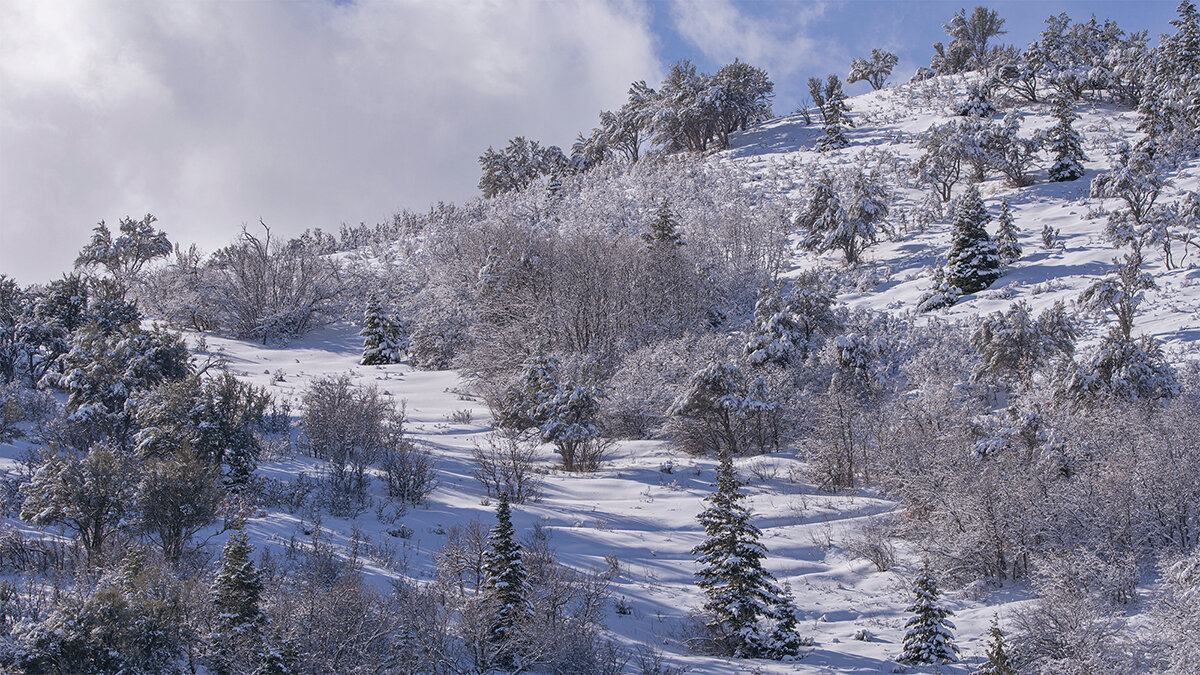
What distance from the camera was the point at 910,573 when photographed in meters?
14.5

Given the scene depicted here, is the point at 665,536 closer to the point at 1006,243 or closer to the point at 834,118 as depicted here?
the point at 1006,243

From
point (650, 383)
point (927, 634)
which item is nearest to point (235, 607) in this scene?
point (927, 634)

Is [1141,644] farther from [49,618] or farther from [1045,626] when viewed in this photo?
[49,618]

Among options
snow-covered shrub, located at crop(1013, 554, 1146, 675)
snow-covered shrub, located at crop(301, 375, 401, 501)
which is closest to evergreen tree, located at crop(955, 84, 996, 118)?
snow-covered shrub, located at crop(1013, 554, 1146, 675)

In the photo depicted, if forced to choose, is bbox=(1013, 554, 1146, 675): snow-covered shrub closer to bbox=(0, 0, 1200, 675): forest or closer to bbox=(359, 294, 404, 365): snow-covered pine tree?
bbox=(0, 0, 1200, 675): forest

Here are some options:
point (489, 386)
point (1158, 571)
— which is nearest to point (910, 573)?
point (1158, 571)

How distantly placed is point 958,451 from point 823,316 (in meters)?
11.5

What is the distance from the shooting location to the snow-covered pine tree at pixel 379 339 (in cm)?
3456

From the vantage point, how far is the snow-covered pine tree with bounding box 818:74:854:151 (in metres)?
49.9

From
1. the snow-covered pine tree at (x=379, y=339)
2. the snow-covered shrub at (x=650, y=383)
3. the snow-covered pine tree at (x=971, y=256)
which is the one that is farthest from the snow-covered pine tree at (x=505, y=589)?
the snow-covered pine tree at (x=379, y=339)

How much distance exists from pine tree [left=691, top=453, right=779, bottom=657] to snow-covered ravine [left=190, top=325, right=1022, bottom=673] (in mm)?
508

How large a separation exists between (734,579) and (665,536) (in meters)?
4.20

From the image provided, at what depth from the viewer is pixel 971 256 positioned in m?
29.5

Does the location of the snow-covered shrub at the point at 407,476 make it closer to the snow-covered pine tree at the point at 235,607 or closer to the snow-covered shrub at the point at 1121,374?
the snow-covered pine tree at the point at 235,607
